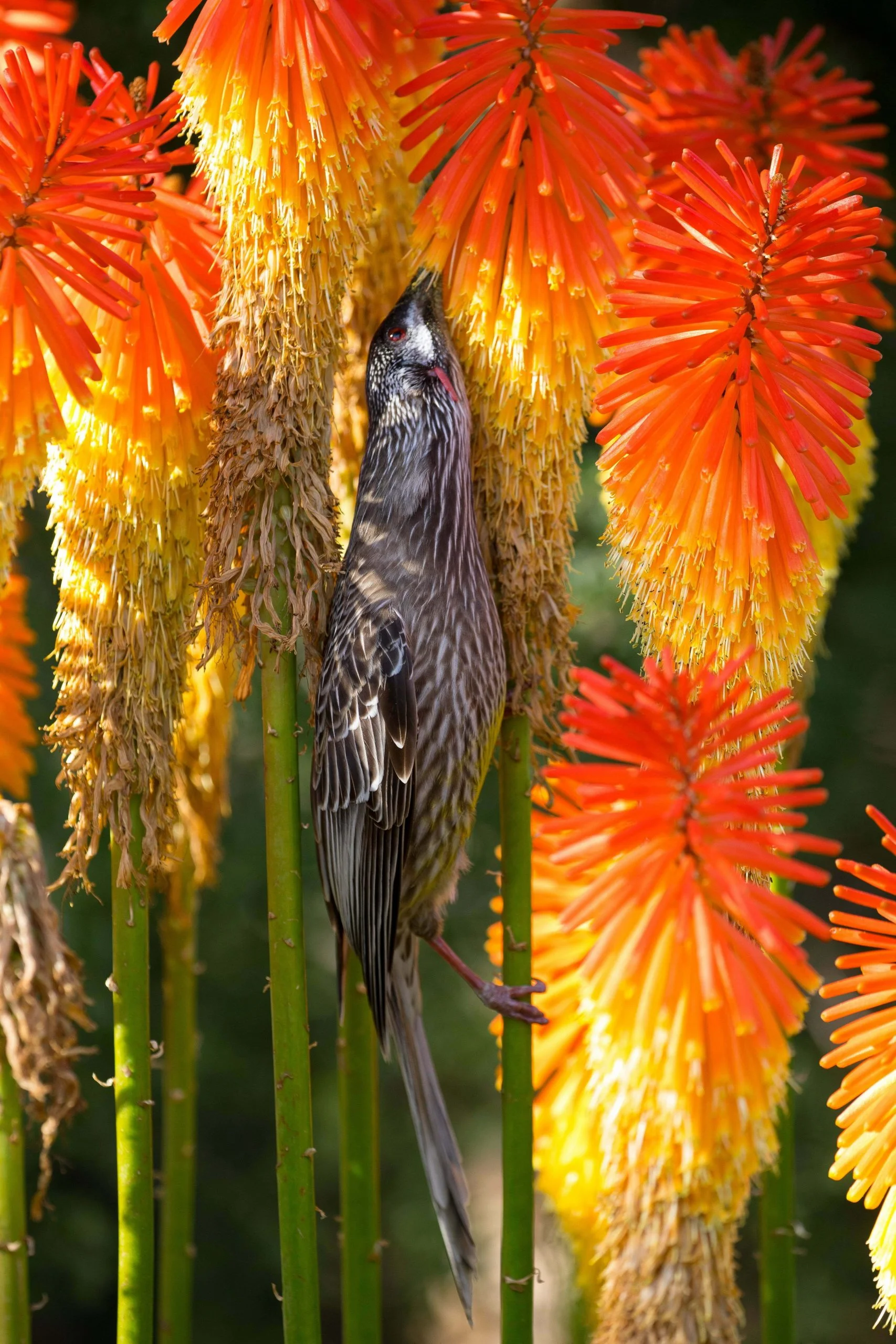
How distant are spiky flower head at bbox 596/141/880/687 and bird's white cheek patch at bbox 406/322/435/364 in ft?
0.95

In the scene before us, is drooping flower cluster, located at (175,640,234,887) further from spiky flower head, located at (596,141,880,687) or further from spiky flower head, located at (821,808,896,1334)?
spiky flower head, located at (821,808,896,1334)

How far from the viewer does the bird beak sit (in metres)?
1.70

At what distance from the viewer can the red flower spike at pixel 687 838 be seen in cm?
123

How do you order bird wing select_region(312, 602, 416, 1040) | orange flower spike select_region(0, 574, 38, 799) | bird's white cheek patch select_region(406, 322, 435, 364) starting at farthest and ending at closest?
orange flower spike select_region(0, 574, 38, 799), bird wing select_region(312, 602, 416, 1040), bird's white cheek patch select_region(406, 322, 435, 364)

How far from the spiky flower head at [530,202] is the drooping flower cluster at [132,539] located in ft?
1.08

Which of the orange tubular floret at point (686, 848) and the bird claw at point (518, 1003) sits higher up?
the orange tubular floret at point (686, 848)

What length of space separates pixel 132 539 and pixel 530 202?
0.64 metres

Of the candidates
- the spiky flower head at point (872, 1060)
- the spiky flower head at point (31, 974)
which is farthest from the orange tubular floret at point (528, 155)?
the spiky flower head at point (31, 974)

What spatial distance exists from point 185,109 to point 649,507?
746mm

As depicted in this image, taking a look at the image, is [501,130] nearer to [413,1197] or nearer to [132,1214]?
[132,1214]

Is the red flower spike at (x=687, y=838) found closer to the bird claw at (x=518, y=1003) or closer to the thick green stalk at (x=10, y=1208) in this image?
the bird claw at (x=518, y=1003)

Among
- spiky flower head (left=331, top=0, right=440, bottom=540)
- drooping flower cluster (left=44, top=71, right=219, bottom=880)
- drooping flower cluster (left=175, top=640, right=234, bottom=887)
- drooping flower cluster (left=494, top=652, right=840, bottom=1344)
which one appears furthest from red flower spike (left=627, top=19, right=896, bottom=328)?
drooping flower cluster (left=175, top=640, right=234, bottom=887)

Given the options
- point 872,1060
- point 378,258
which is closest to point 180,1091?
point 872,1060

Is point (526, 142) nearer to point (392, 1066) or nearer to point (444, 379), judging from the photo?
point (444, 379)
